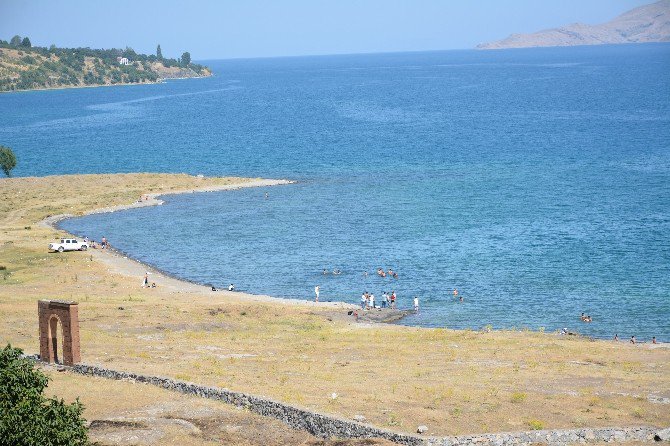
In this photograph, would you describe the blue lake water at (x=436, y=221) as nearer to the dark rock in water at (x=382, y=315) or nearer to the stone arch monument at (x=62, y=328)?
the dark rock in water at (x=382, y=315)

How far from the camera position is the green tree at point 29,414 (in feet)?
98.2

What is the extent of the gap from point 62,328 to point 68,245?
3603cm

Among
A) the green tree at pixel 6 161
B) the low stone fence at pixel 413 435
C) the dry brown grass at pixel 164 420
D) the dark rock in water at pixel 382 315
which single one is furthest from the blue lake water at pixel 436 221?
the dry brown grass at pixel 164 420

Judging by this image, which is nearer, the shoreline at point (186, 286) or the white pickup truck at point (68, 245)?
the shoreline at point (186, 286)

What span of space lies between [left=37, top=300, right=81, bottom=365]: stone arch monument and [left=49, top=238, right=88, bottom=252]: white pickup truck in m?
34.5

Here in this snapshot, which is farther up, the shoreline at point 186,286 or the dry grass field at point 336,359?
the dry grass field at point 336,359

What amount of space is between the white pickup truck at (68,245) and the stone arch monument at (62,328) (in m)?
34.5

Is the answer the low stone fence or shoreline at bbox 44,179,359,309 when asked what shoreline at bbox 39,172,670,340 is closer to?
A: shoreline at bbox 44,179,359,309

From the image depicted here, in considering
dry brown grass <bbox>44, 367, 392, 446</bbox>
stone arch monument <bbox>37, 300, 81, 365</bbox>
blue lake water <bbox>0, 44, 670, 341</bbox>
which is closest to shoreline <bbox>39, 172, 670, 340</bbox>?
blue lake water <bbox>0, 44, 670, 341</bbox>

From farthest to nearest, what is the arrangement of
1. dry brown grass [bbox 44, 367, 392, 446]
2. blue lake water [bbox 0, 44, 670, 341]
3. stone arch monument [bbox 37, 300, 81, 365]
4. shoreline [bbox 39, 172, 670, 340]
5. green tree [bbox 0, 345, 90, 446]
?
blue lake water [bbox 0, 44, 670, 341], shoreline [bbox 39, 172, 670, 340], stone arch monument [bbox 37, 300, 81, 365], dry brown grass [bbox 44, 367, 392, 446], green tree [bbox 0, 345, 90, 446]

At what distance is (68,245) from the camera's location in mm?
80500

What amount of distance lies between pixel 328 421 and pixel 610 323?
30.5m

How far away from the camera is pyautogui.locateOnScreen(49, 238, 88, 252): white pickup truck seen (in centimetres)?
8019

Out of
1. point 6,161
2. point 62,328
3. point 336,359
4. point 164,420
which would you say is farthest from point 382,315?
point 6,161
